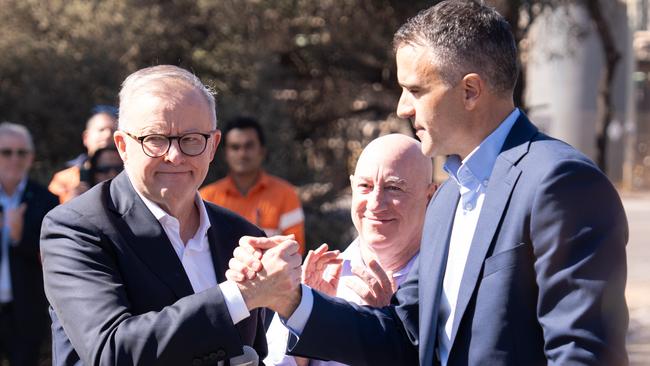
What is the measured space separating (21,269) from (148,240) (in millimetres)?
3948

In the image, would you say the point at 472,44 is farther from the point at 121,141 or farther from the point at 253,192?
the point at 253,192

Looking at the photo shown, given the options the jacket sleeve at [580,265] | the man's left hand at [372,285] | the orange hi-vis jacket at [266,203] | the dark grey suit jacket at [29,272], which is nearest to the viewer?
the jacket sleeve at [580,265]

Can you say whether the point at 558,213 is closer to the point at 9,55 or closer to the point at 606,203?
the point at 606,203

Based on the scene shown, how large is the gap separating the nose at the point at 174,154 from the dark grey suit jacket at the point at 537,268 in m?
0.78

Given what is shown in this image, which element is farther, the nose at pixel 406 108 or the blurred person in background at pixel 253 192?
the blurred person in background at pixel 253 192

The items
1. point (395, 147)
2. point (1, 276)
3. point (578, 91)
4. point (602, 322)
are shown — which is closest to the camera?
point (602, 322)

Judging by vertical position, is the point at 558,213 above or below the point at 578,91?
above

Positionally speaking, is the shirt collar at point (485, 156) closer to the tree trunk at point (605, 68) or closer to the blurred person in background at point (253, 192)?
the blurred person in background at point (253, 192)

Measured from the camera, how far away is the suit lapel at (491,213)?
2756 millimetres

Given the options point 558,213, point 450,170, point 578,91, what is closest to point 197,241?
point 450,170

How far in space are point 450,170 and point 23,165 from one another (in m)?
4.61

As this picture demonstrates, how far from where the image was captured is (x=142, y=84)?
10.5 ft

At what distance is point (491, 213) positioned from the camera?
→ 278 cm

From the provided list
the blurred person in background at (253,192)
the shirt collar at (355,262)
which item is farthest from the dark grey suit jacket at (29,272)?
the shirt collar at (355,262)
